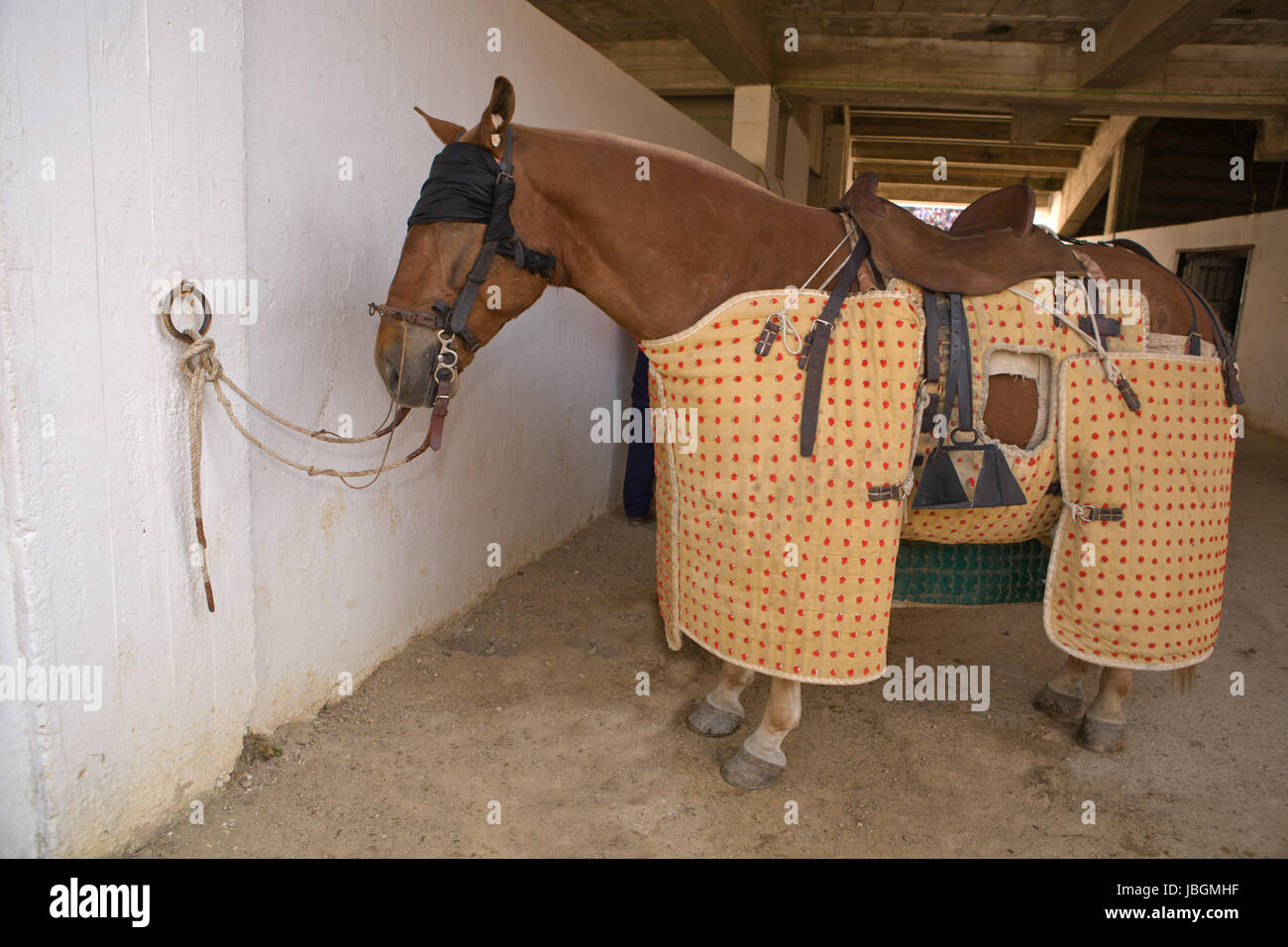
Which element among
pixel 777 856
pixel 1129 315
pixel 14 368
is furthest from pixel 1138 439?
pixel 14 368

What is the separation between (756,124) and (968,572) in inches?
193

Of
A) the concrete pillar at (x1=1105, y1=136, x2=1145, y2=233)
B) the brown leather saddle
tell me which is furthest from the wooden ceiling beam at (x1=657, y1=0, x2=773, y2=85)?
the concrete pillar at (x1=1105, y1=136, x2=1145, y2=233)

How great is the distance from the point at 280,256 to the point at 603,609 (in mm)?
1894

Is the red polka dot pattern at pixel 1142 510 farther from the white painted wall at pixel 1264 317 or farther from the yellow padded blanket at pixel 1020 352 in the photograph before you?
the white painted wall at pixel 1264 317

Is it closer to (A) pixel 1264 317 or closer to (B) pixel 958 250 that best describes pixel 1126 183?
(A) pixel 1264 317

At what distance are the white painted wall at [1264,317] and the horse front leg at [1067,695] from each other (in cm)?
720

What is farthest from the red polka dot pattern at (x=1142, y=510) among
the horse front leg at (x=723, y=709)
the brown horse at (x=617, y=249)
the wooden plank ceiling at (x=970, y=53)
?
the wooden plank ceiling at (x=970, y=53)

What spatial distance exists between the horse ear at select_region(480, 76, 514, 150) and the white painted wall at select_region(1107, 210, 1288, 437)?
8.98 metres

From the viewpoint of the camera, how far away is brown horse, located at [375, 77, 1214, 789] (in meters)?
1.92

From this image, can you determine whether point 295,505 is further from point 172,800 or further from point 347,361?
point 172,800

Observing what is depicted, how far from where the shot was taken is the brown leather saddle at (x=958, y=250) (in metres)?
2.15

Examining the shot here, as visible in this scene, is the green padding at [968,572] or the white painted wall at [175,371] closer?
the white painted wall at [175,371]

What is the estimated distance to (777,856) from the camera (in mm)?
2012

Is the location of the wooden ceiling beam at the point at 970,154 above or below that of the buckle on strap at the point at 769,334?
above
